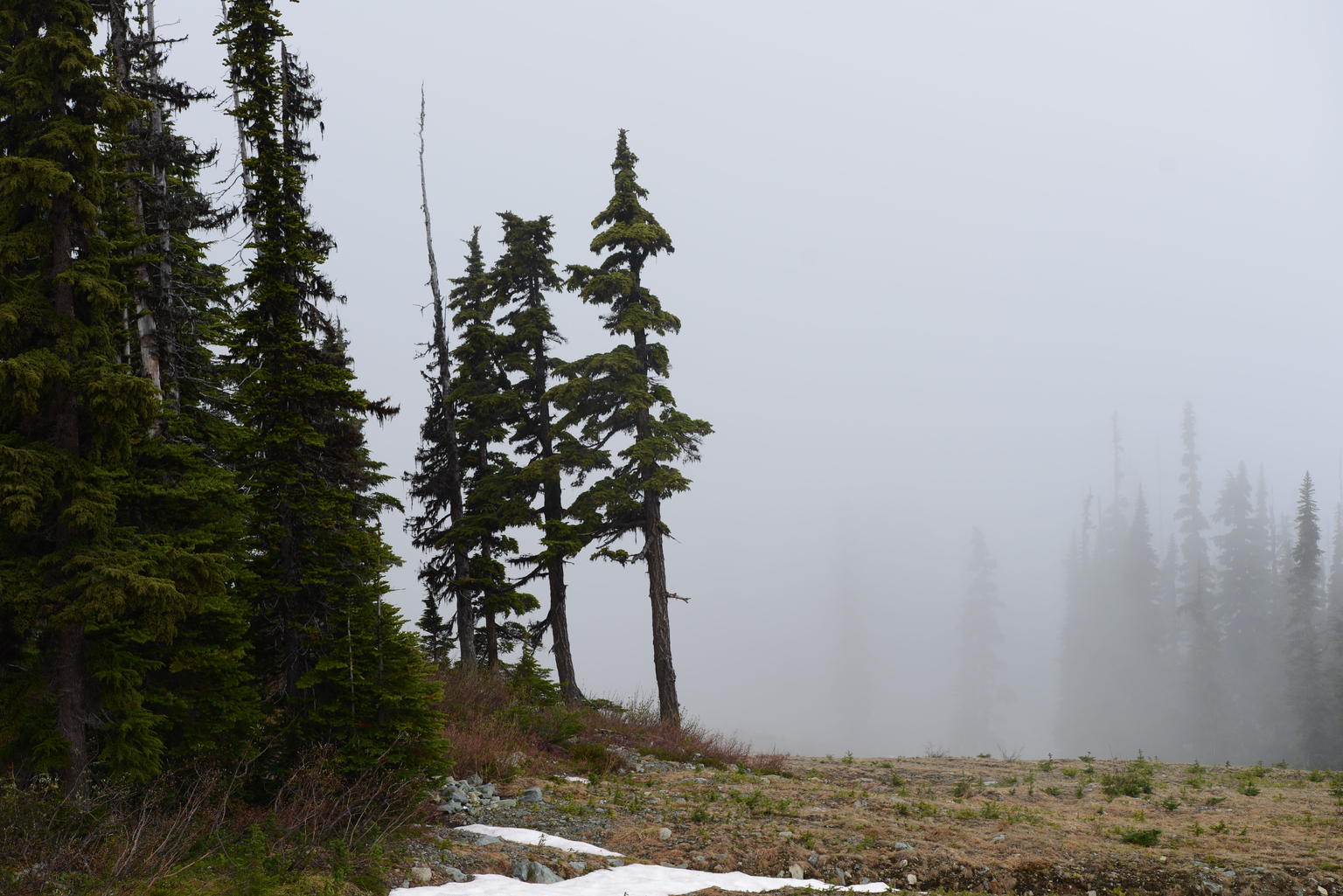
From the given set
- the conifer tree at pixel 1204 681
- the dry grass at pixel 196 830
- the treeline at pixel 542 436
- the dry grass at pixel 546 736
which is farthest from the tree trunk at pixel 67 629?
the conifer tree at pixel 1204 681

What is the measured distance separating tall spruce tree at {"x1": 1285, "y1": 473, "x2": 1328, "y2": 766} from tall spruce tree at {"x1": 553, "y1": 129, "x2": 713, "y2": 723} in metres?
45.6

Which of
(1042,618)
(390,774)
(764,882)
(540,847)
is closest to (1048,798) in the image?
(764,882)

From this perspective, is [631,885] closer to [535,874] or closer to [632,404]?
[535,874]

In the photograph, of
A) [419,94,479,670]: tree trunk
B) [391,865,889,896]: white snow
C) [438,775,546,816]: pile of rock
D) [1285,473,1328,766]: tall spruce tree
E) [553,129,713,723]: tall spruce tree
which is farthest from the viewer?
[1285,473,1328,766]: tall spruce tree

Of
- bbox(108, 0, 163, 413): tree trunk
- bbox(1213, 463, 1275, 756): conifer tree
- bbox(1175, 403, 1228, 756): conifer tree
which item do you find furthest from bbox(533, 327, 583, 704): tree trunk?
bbox(1213, 463, 1275, 756): conifer tree

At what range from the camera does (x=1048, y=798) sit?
Answer: 14148mm

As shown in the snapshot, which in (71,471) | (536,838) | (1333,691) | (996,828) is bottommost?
(1333,691)

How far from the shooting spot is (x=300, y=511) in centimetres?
1070

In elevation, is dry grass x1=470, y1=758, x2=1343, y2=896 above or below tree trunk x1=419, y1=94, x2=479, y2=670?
below

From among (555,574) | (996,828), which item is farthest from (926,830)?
(555,574)

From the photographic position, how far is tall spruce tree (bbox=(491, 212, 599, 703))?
21.8 meters

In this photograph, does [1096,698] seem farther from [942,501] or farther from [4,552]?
[942,501]

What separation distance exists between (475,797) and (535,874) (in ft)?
10.7

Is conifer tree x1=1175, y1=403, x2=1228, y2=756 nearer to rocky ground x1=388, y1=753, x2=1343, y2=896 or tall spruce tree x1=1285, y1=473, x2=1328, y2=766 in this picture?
tall spruce tree x1=1285, y1=473, x2=1328, y2=766
